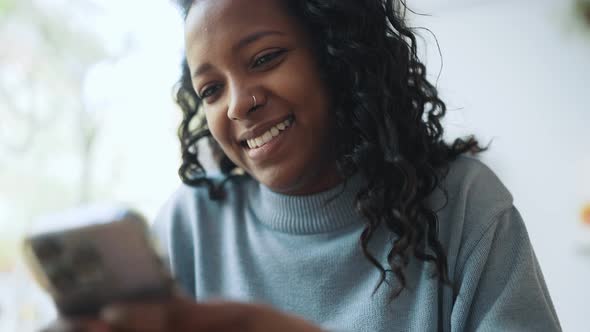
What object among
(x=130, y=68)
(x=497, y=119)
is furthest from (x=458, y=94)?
(x=130, y=68)

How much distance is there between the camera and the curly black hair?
0.71m

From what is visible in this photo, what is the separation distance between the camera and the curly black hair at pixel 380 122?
71cm

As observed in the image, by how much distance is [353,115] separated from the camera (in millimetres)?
755

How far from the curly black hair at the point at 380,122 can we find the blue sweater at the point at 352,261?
1.2 inches

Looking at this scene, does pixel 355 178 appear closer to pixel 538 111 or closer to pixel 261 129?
pixel 261 129

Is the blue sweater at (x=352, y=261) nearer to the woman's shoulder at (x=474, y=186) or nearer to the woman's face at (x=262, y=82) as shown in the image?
the woman's shoulder at (x=474, y=186)

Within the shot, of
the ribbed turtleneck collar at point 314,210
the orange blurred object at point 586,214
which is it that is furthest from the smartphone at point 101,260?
the orange blurred object at point 586,214

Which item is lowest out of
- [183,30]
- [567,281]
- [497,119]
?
[567,281]

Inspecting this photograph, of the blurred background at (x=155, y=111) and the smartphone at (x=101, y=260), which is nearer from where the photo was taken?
the smartphone at (x=101, y=260)

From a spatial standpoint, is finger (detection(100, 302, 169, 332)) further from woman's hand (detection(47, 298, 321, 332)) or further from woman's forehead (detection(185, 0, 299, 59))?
woman's forehead (detection(185, 0, 299, 59))

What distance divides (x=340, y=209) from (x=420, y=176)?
0.47 ft

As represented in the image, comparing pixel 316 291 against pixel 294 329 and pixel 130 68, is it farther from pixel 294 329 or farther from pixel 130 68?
pixel 130 68

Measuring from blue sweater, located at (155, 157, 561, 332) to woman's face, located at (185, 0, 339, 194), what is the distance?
0.41ft

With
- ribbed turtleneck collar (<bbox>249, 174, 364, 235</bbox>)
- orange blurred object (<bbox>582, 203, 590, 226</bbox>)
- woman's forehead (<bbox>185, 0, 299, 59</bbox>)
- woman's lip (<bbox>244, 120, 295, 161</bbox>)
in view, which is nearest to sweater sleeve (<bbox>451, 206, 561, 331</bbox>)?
ribbed turtleneck collar (<bbox>249, 174, 364, 235</bbox>)
